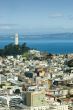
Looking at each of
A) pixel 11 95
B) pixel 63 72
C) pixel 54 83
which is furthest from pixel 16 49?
pixel 11 95

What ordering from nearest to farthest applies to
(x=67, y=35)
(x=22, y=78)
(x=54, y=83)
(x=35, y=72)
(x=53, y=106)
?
(x=53, y=106) < (x=54, y=83) < (x=22, y=78) < (x=35, y=72) < (x=67, y=35)

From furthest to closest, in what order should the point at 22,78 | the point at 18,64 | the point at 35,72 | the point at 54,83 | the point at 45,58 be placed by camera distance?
the point at 45,58, the point at 18,64, the point at 35,72, the point at 22,78, the point at 54,83

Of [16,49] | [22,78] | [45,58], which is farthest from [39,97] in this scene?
[16,49]

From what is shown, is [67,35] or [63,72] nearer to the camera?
[63,72]

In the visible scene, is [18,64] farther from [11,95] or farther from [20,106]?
[20,106]

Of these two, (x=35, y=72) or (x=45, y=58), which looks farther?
(x=45, y=58)

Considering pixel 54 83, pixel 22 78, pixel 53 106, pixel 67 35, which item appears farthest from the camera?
pixel 67 35

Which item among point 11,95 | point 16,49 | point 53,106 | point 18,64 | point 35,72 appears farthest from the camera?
point 16,49

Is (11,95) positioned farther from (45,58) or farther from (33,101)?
(45,58)
